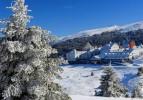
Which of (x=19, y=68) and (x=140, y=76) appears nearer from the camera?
(x=19, y=68)

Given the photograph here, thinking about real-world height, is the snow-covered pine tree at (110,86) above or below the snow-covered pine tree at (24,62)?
below

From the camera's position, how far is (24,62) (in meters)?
23.4

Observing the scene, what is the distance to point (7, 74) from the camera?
23.8m

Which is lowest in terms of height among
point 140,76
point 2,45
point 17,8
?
point 140,76

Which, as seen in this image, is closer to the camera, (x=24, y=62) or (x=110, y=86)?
(x=24, y=62)

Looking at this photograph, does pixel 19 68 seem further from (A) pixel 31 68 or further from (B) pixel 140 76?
(B) pixel 140 76

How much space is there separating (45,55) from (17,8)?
313 centimetres

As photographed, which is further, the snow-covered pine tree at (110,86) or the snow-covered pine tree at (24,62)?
the snow-covered pine tree at (110,86)

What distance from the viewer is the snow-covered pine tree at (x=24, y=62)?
23.2m

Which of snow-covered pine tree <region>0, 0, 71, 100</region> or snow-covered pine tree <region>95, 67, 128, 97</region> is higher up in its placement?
snow-covered pine tree <region>0, 0, 71, 100</region>

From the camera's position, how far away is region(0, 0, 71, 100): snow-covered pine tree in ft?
76.1

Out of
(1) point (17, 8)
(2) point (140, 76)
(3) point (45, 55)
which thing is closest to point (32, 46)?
(3) point (45, 55)

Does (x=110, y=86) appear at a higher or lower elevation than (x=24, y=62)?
lower

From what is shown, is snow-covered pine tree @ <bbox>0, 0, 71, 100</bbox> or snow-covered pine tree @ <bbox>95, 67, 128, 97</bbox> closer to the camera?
snow-covered pine tree @ <bbox>0, 0, 71, 100</bbox>
